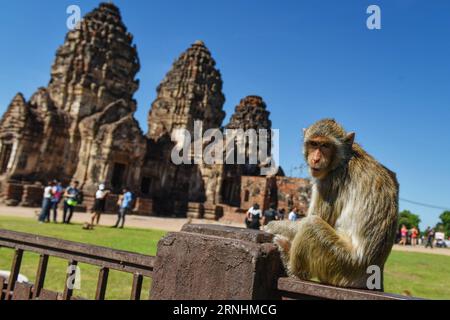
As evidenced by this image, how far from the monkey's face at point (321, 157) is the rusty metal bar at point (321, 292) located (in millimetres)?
852

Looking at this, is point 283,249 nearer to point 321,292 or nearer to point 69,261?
point 321,292

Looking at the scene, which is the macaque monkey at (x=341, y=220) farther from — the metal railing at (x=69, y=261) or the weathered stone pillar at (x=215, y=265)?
the metal railing at (x=69, y=261)

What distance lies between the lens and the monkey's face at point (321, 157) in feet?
8.43

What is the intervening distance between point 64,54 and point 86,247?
29446 millimetres

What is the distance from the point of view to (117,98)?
Answer: 94.8ft

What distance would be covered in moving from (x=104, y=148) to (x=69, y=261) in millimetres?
23888

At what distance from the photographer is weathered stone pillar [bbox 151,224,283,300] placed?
1924 millimetres

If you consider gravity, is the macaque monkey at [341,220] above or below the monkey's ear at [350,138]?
below

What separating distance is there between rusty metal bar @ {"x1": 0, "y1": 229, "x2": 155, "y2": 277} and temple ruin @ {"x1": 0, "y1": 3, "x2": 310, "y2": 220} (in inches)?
850

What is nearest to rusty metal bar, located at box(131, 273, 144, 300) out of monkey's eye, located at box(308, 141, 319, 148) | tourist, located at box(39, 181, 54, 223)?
monkey's eye, located at box(308, 141, 319, 148)

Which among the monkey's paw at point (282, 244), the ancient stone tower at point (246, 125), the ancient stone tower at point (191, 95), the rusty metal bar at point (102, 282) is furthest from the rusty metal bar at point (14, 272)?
the ancient stone tower at point (191, 95)

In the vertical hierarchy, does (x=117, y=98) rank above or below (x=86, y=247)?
above

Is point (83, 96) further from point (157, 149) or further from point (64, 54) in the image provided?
point (157, 149)
